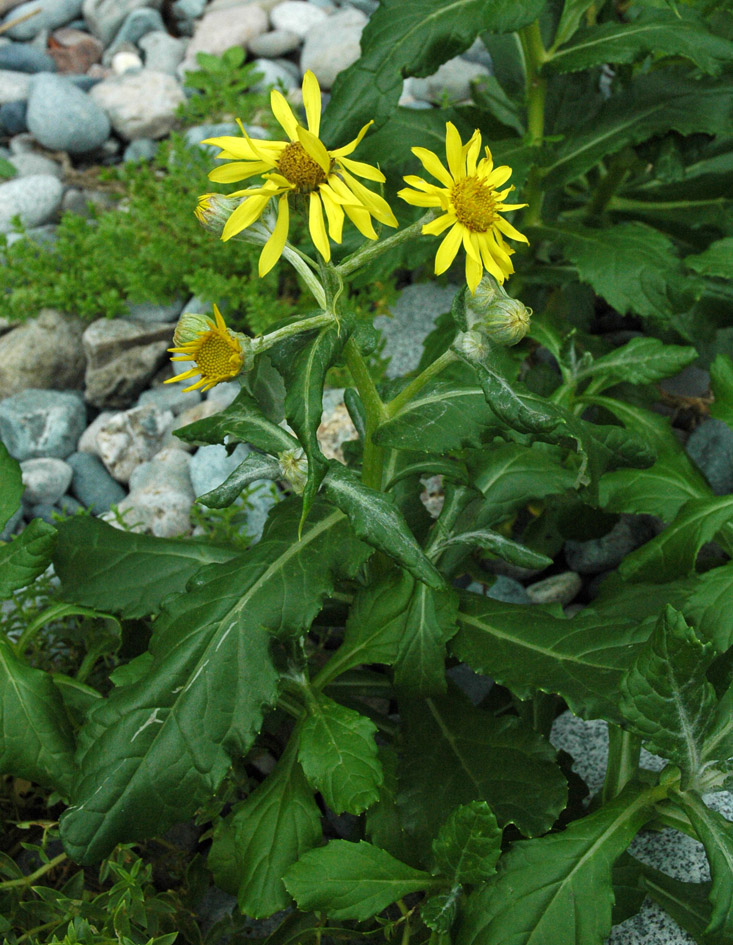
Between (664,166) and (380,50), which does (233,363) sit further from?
(664,166)

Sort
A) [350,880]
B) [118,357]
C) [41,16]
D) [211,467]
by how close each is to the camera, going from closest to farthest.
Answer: [350,880] < [211,467] < [118,357] < [41,16]

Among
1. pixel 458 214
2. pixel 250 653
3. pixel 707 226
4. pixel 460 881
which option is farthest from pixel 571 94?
pixel 460 881

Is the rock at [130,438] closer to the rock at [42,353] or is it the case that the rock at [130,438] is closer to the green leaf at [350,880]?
the rock at [42,353]

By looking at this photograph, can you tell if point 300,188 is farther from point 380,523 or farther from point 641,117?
point 641,117

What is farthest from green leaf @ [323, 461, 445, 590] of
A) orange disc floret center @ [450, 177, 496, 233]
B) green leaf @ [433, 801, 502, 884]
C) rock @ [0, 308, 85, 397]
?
rock @ [0, 308, 85, 397]

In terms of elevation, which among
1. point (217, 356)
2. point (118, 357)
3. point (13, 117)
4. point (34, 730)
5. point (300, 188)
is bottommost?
point (118, 357)

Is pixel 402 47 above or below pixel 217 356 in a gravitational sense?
above

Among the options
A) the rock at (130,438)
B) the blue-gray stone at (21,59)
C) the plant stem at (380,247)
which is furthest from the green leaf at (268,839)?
the blue-gray stone at (21,59)

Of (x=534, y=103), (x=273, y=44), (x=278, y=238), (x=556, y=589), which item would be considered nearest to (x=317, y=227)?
(x=278, y=238)
